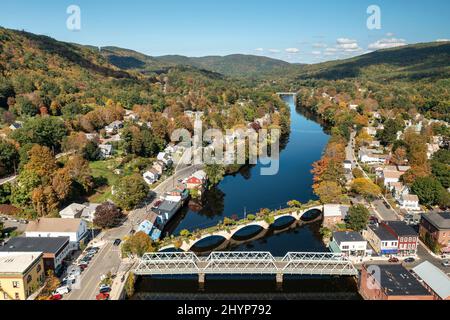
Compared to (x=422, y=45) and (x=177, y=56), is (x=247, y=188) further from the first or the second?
(x=177, y=56)

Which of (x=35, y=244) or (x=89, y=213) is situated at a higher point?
(x=35, y=244)

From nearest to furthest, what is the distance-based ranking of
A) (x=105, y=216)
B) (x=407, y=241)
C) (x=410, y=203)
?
(x=407, y=241) < (x=105, y=216) < (x=410, y=203)

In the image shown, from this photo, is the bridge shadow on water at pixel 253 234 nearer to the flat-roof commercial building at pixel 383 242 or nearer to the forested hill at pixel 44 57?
the flat-roof commercial building at pixel 383 242

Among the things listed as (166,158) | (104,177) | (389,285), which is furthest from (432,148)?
(104,177)

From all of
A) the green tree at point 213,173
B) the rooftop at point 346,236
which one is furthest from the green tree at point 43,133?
the rooftop at point 346,236

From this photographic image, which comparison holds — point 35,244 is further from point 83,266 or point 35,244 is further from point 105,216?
point 105,216

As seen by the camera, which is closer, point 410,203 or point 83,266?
point 83,266
